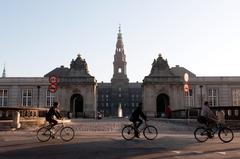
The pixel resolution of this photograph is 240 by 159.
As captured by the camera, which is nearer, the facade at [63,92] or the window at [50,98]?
the facade at [63,92]

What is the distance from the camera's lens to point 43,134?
60.2 feet

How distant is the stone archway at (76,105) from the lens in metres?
84.2

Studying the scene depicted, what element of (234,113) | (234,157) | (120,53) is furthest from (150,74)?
(120,53)

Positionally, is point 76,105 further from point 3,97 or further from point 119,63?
point 119,63

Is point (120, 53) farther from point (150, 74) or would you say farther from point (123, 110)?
point (150, 74)

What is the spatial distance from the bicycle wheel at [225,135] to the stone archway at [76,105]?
217ft

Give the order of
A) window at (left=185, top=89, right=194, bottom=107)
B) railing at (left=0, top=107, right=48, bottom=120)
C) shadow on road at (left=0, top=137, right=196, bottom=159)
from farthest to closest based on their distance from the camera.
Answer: window at (left=185, top=89, right=194, bottom=107)
railing at (left=0, top=107, right=48, bottom=120)
shadow on road at (left=0, top=137, right=196, bottom=159)

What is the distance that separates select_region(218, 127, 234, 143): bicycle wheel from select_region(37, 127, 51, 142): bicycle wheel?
770 cm

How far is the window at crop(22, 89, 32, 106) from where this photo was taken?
85.8m

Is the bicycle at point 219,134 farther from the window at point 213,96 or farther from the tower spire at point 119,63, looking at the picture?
the tower spire at point 119,63

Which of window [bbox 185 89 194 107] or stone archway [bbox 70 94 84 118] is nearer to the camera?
window [bbox 185 89 194 107]

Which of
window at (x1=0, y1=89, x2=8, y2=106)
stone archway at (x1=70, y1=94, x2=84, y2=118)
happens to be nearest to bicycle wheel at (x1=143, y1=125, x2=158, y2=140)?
stone archway at (x1=70, y1=94, x2=84, y2=118)

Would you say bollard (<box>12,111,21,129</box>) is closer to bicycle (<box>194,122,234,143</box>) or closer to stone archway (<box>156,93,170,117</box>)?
bicycle (<box>194,122,234,143</box>)

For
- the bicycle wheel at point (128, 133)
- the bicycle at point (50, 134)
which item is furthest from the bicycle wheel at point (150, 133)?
the bicycle at point (50, 134)
